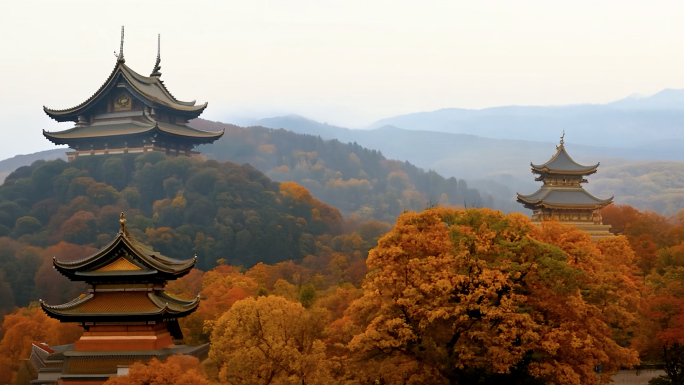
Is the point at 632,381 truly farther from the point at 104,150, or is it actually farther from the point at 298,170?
the point at 298,170

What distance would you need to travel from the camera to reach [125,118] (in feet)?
211

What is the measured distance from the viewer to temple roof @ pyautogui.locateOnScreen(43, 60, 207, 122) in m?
62.6

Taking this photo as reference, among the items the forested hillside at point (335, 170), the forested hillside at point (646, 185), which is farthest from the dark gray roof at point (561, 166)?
the forested hillside at point (646, 185)

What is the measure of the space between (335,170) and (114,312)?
123m

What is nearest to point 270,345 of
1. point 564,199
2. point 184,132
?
point 564,199

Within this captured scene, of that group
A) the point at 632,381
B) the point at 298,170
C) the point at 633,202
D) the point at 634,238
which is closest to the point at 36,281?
the point at 632,381

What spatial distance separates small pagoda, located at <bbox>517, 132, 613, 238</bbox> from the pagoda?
3077 cm

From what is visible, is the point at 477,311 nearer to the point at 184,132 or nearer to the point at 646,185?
the point at 184,132

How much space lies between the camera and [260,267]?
5225 cm

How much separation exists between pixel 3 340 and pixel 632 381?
27857 millimetres

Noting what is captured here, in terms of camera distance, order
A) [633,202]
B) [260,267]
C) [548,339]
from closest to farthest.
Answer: [548,339] < [260,267] < [633,202]

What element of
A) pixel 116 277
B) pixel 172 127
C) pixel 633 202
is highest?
pixel 172 127

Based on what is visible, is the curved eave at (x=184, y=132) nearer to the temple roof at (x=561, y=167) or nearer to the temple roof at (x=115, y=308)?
the temple roof at (x=561, y=167)

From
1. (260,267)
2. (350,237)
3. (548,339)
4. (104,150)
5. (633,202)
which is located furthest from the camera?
(633,202)
